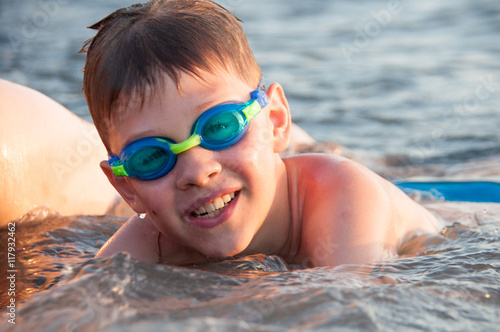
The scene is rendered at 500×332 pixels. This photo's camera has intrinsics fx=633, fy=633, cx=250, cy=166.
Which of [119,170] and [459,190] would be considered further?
[459,190]

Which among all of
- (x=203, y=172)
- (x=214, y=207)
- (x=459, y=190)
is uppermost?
(x=203, y=172)

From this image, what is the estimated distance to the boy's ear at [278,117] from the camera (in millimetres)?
2818

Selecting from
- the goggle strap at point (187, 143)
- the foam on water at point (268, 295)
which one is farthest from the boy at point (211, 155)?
the foam on water at point (268, 295)

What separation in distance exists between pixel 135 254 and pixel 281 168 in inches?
31.0

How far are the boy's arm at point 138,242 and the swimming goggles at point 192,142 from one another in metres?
0.48

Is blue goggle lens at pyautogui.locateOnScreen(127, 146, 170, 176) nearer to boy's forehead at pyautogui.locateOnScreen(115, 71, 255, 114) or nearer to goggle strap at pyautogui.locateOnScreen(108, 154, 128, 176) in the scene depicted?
goggle strap at pyautogui.locateOnScreen(108, 154, 128, 176)

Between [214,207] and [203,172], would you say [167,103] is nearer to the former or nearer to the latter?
[203,172]

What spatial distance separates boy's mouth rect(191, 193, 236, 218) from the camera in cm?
250

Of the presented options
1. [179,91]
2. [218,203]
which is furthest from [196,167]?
[179,91]

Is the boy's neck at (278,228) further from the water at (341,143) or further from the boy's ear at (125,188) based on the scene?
the boy's ear at (125,188)

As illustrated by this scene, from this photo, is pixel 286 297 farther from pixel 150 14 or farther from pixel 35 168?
pixel 35 168

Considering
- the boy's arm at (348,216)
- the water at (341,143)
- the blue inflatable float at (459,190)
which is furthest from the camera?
the blue inflatable float at (459,190)

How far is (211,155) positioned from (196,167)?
0.08m

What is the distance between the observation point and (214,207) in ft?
8.23
